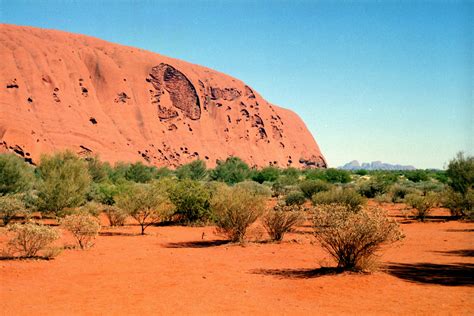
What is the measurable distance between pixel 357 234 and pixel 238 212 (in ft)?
21.0

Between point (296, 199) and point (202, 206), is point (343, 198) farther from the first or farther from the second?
A: point (202, 206)

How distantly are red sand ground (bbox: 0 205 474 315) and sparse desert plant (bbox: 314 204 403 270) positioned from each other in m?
0.59

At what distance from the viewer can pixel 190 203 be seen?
22.4 m

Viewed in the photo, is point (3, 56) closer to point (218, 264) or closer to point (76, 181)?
point (76, 181)

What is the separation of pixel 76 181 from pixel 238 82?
315 feet

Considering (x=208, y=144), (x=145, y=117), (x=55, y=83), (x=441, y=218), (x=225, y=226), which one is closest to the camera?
(x=225, y=226)

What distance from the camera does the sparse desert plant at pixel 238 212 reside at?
15.7m

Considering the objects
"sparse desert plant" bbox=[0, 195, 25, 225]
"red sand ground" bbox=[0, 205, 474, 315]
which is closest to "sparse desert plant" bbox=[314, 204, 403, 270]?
"red sand ground" bbox=[0, 205, 474, 315]

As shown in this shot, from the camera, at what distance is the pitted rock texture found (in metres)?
68.2

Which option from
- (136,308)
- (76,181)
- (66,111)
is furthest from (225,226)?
(66,111)

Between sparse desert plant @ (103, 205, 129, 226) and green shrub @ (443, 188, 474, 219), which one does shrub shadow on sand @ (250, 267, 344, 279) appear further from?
green shrub @ (443, 188, 474, 219)

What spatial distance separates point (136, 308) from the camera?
24.2ft

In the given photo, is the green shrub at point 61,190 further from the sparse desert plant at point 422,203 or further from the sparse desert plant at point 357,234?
the sparse desert plant at point 422,203

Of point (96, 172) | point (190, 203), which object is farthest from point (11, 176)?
point (96, 172)
